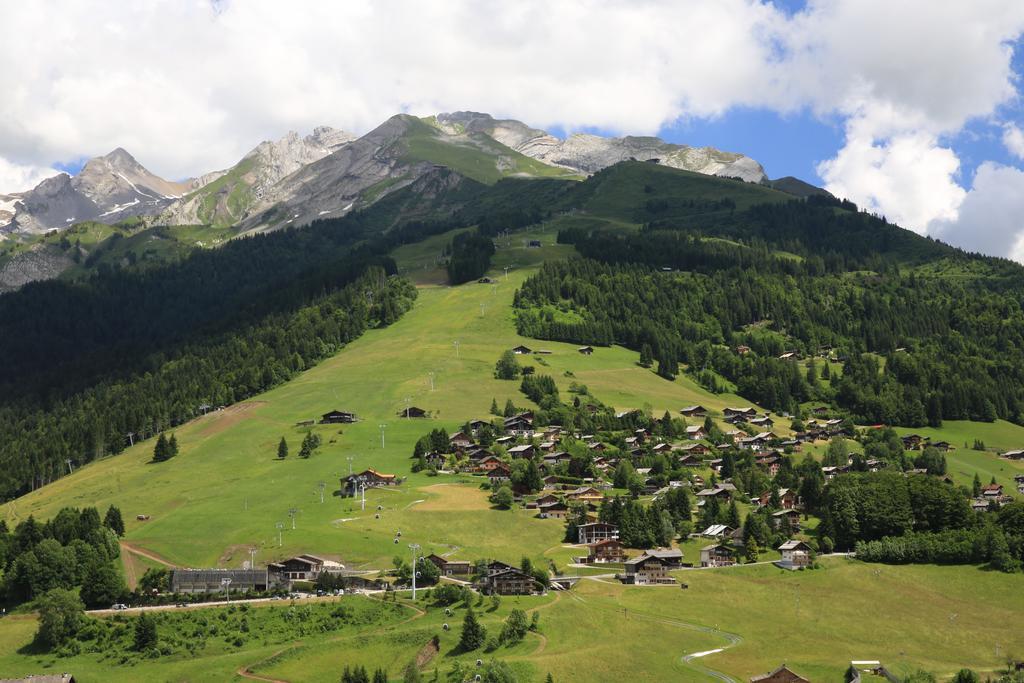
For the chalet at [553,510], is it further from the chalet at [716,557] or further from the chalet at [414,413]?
the chalet at [414,413]

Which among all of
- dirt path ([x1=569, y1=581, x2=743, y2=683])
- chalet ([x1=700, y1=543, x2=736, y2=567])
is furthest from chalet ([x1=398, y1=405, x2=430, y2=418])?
dirt path ([x1=569, y1=581, x2=743, y2=683])

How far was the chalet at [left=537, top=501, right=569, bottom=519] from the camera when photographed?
139625 mm

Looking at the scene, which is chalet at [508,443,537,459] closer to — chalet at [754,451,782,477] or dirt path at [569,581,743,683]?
chalet at [754,451,782,477]

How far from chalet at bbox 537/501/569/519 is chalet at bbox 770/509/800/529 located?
2584cm

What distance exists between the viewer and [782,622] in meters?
103

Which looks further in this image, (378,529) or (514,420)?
(514,420)

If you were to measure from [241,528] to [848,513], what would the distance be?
72349 mm

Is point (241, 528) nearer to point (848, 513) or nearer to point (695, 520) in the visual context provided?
point (695, 520)

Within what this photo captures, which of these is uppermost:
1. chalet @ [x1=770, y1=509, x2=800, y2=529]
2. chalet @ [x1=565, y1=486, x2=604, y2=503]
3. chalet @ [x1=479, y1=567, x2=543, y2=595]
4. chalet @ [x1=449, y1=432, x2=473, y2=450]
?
chalet @ [x1=449, y1=432, x2=473, y2=450]

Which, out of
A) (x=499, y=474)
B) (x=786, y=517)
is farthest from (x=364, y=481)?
(x=786, y=517)

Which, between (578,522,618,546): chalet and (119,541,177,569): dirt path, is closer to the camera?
(119,541,177,569): dirt path

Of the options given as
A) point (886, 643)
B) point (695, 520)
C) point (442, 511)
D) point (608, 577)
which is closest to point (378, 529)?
point (442, 511)

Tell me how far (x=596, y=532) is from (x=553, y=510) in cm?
1210

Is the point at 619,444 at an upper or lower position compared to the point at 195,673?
upper
